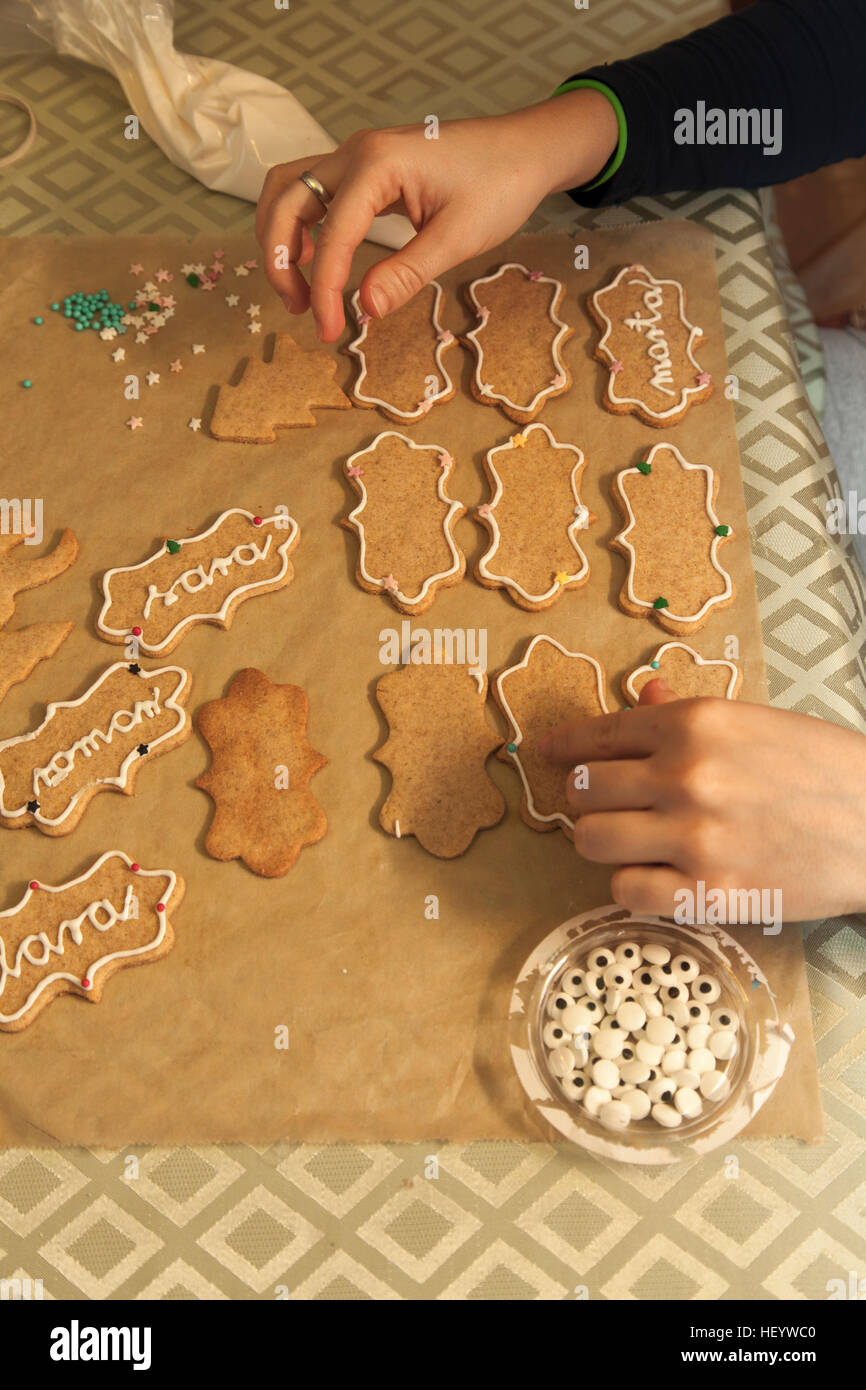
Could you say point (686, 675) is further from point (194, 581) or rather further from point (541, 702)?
point (194, 581)

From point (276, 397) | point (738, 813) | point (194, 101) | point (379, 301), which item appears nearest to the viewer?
point (738, 813)

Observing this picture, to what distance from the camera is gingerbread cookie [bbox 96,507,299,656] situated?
1167mm

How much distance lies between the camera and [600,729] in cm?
103

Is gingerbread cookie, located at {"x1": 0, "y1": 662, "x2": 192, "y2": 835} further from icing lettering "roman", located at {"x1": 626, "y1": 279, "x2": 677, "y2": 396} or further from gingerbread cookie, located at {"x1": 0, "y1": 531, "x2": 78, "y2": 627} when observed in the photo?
icing lettering "roman", located at {"x1": 626, "y1": 279, "x2": 677, "y2": 396}

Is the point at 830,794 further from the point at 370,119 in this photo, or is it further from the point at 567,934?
the point at 370,119

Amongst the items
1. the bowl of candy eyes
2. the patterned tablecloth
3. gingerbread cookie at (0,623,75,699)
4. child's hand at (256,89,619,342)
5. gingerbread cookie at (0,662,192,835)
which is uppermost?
child's hand at (256,89,619,342)

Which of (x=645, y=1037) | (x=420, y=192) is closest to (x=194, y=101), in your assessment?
(x=420, y=192)

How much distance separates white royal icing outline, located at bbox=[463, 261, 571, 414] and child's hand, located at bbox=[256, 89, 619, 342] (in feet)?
0.26

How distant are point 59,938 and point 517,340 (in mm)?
808

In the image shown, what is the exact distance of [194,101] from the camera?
4.58 ft

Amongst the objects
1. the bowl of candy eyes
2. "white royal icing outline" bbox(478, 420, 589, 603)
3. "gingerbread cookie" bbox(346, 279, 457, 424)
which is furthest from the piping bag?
the bowl of candy eyes

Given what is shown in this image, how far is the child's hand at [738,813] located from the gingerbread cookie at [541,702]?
0.10 meters

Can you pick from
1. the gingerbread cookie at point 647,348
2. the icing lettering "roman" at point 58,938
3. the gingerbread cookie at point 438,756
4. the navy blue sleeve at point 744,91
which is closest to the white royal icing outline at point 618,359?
the gingerbread cookie at point 647,348
